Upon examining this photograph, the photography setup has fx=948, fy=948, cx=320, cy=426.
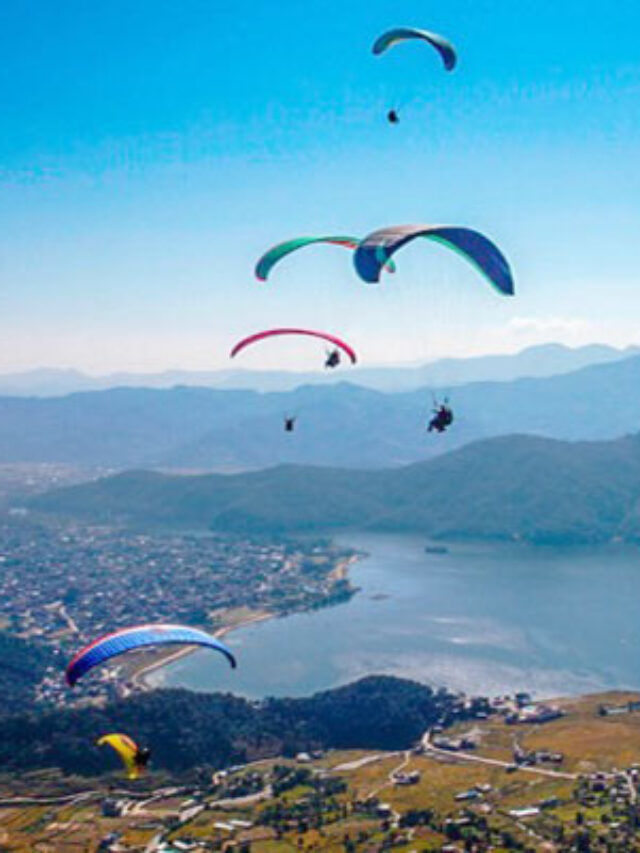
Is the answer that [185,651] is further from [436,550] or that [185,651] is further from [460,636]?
[436,550]

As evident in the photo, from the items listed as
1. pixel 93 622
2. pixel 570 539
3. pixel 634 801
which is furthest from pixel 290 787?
pixel 570 539

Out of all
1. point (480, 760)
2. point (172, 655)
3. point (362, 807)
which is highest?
point (172, 655)

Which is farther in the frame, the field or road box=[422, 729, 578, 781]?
road box=[422, 729, 578, 781]

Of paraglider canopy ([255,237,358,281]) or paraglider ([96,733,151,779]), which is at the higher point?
paraglider canopy ([255,237,358,281])

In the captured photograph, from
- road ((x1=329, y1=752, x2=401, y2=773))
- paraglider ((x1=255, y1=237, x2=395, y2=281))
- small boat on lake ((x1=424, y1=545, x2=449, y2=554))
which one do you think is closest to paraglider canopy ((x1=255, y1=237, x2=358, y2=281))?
paraglider ((x1=255, y1=237, x2=395, y2=281))

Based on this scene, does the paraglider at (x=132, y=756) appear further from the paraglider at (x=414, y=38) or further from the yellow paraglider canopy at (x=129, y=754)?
the paraglider at (x=414, y=38)

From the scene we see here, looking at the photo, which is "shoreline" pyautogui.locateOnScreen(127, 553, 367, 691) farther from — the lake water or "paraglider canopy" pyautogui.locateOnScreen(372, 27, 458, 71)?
"paraglider canopy" pyautogui.locateOnScreen(372, 27, 458, 71)

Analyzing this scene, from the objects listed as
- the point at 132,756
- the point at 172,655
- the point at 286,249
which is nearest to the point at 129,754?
the point at 132,756
